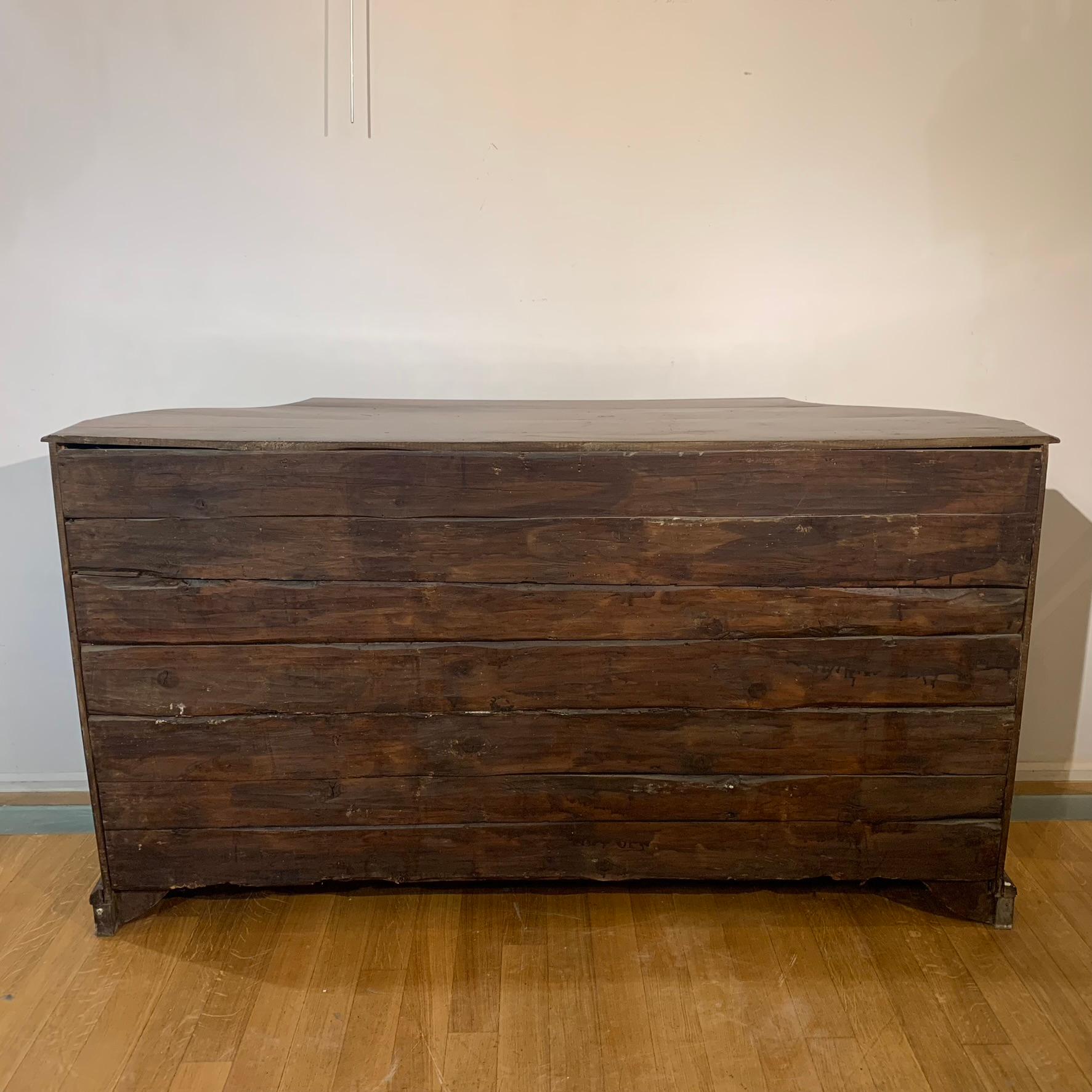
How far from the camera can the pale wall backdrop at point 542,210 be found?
1.60 metres

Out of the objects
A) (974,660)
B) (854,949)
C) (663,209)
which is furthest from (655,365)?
(854,949)

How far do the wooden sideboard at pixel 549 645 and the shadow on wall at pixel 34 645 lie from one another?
45 centimetres

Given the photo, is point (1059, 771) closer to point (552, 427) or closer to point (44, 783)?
point (552, 427)

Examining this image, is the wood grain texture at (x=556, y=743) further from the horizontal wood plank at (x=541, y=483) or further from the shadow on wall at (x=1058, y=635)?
the shadow on wall at (x=1058, y=635)

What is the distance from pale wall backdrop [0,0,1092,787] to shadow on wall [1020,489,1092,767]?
3 cm

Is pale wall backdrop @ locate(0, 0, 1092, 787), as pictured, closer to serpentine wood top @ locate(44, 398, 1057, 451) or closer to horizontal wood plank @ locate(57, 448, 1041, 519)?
serpentine wood top @ locate(44, 398, 1057, 451)

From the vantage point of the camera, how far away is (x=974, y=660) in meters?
1.37

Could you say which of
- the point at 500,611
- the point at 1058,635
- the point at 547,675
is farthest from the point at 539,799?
the point at 1058,635

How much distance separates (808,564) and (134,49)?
1.37 meters

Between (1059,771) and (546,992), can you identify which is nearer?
(546,992)

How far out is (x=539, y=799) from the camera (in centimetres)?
142

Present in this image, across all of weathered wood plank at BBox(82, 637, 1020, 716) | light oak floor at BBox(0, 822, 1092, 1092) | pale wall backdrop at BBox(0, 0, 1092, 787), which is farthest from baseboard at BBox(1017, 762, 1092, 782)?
weathered wood plank at BBox(82, 637, 1020, 716)

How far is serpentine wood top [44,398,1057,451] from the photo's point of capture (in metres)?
1.27

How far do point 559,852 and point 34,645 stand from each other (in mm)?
1075
